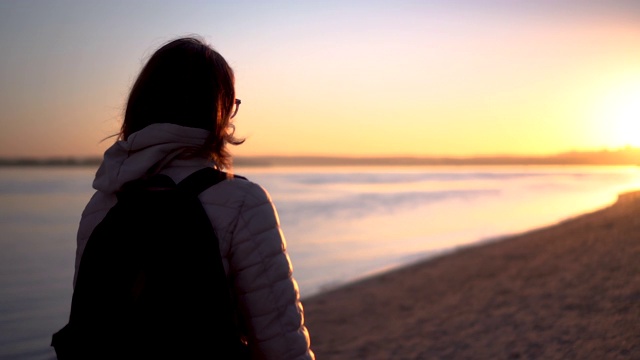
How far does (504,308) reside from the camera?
21.6 ft

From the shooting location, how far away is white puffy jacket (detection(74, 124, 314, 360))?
1672 mm

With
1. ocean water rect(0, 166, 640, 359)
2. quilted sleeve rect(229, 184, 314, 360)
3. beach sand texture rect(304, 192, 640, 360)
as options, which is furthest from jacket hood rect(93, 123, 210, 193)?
ocean water rect(0, 166, 640, 359)

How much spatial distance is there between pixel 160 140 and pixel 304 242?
47.4 feet

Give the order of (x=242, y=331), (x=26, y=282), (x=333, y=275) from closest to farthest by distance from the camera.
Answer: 1. (x=242, y=331)
2. (x=26, y=282)
3. (x=333, y=275)

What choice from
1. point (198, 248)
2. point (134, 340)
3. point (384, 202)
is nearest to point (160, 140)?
point (198, 248)

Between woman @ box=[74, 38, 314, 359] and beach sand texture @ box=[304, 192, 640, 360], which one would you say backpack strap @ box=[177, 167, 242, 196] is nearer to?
Result: woman @ box=[74, 38, 314, 359]

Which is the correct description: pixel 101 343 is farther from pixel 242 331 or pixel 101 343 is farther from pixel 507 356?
pixel 507 356

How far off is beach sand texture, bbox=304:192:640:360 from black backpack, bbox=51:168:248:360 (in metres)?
4.06

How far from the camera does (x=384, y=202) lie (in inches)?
1247

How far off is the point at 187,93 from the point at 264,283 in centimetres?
61

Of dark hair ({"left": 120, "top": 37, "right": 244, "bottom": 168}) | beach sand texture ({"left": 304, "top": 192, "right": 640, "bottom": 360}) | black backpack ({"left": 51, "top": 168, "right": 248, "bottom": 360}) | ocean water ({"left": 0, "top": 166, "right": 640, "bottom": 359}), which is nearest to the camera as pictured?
black backpack ({"left": 51, "top": 168, "right": 248, "bottom": 360})

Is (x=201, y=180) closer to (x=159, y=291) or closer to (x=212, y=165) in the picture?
(x=212, y=165)

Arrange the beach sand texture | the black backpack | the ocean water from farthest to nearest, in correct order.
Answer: the ocean water, the beach sand texture, the black backpack

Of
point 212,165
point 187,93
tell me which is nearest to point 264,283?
point 212,165
